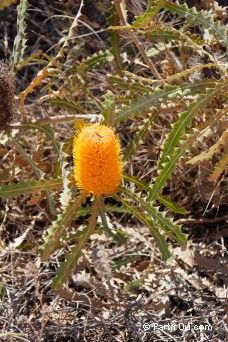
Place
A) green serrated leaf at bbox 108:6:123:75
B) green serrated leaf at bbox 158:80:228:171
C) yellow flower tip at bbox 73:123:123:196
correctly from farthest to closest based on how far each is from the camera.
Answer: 1. green serrated leaf at bbox 108:6:123:75
2. green serrated leaf at bbox 158:80:228:171
3. yellow flower tip at bbox 73:123:123:196

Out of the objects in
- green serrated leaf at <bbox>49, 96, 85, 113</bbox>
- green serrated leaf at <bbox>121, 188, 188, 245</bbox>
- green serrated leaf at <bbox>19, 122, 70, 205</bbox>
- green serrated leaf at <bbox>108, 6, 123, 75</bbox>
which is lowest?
green serrated leaf at <bbox>121, 188, 188, 245</bbox>

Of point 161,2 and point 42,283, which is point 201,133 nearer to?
point 161,2

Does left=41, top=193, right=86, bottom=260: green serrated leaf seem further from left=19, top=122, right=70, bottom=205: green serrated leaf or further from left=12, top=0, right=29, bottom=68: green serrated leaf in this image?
left=12, top=0, right=29, bottom=68: green serrated leaf

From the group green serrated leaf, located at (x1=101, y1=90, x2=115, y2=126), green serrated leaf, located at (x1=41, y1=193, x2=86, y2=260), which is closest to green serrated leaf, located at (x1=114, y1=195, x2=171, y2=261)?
green serrated leaf, located at (x1=41, y1=193, x2=86, y2=260)

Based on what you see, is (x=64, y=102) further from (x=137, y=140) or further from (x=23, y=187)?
(x=23, y=187)

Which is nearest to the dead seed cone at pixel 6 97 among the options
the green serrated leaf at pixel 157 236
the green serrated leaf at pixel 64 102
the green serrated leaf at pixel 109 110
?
the green serrated leaf at pixel 64 102

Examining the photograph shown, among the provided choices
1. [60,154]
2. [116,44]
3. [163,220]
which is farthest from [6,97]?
[163,220]
